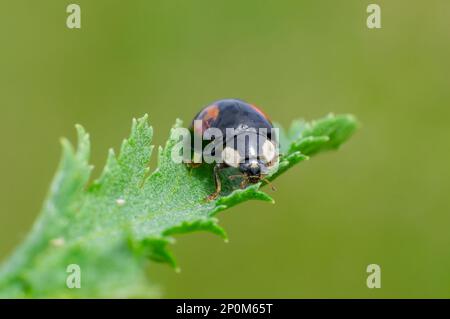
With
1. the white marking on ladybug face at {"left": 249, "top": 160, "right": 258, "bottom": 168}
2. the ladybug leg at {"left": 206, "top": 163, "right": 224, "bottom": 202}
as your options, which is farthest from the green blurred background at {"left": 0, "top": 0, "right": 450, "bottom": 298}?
the white marking on ladybug face at {"left": 249, "top": 160, "right": 258, "bottom": 168}

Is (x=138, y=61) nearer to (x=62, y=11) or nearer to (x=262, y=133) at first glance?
(x=62, y=11)

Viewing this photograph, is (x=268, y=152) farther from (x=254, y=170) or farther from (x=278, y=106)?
(x=278, y=106)

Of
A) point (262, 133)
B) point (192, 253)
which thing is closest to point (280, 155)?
point (262, 133)

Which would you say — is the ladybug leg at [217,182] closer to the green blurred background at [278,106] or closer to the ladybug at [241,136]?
the ladybug at [241,136]

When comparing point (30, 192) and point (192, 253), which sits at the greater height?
point (30, 192)

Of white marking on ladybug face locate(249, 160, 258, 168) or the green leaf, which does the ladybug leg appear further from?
→ white marking on ladybug face locate(249, 160, 258, 168)

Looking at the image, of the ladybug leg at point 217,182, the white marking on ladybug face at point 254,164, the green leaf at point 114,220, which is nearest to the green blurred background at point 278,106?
the ladybug leg at point 217,182

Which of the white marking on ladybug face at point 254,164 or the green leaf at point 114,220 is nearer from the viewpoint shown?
the green leaf at point 114,220
